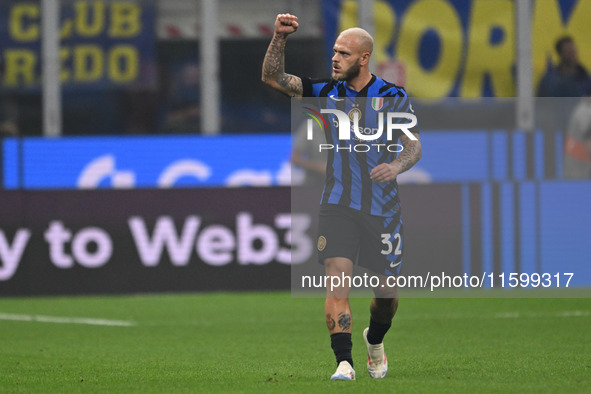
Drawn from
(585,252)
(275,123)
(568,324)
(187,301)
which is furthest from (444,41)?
(568,324)

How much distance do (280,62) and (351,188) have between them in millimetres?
860

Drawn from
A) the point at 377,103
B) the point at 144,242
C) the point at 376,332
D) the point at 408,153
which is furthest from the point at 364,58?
the point at 144,242

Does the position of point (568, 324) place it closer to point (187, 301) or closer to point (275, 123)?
point (187, 301)

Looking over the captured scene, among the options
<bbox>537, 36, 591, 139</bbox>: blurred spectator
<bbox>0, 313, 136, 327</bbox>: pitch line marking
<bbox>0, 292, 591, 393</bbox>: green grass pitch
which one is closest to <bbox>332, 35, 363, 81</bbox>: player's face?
<bbox>0, 292, 591, 393</bbox>: green grass pitch

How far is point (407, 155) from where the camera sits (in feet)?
24.4

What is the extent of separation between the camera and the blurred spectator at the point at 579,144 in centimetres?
1512

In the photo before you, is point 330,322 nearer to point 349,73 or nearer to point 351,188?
point 351,188

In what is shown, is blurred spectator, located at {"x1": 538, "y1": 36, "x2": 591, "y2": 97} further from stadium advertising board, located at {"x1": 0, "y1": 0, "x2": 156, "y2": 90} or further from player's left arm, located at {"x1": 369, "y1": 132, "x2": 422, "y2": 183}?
player's left arm, located at {"x1": 369, "y1": 132, "x2": 422, "y2": 183}

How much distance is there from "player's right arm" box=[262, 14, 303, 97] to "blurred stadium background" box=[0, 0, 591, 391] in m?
6.98

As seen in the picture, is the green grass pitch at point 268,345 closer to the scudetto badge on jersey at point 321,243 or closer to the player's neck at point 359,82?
the scudetto badge on jersey at point 321,243

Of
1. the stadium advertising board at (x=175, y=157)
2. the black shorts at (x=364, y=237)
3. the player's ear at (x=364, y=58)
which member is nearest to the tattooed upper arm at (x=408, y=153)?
the black shorts at (x=364, y=237)

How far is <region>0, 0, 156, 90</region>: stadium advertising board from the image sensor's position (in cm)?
1597

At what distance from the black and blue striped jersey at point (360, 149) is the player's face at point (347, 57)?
0.14 meters

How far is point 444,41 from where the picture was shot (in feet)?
54.3
